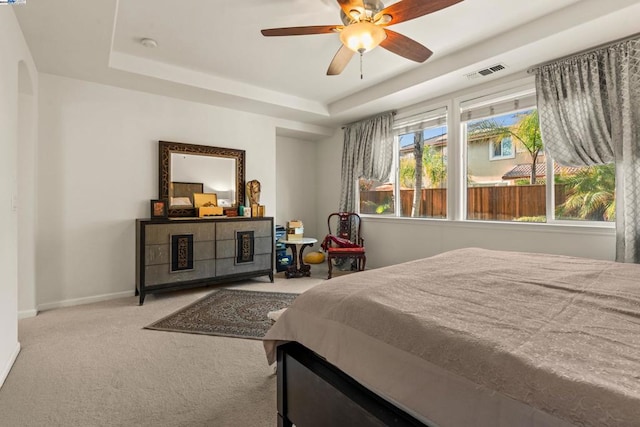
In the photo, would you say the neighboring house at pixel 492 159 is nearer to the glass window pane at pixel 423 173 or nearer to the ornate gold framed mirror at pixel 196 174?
the glass window pane at pixel 423 173

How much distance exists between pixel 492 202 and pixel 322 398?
3337mm

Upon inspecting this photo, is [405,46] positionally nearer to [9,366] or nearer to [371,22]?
[371,22]

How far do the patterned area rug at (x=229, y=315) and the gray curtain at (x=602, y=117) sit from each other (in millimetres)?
3057

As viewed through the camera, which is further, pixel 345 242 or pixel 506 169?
pixel 345 242

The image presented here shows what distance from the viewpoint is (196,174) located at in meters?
4.12

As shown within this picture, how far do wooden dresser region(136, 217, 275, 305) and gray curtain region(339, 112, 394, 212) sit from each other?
151cm

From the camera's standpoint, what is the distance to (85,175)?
3.46 m

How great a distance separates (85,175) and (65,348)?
193 centimetres

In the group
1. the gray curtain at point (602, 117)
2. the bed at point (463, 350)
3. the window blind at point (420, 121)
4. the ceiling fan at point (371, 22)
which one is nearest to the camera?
the bed at point (463, 350)

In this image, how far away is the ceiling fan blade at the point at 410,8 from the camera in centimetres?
192

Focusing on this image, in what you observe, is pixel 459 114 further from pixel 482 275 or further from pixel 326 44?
pixel 482 275

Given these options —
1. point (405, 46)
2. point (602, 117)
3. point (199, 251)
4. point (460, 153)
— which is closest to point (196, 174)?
point (199, 251)

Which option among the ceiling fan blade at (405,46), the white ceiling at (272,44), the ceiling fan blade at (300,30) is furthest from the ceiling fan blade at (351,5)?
the white ceiling at (272,44)

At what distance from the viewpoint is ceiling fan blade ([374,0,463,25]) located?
6.30 feet
